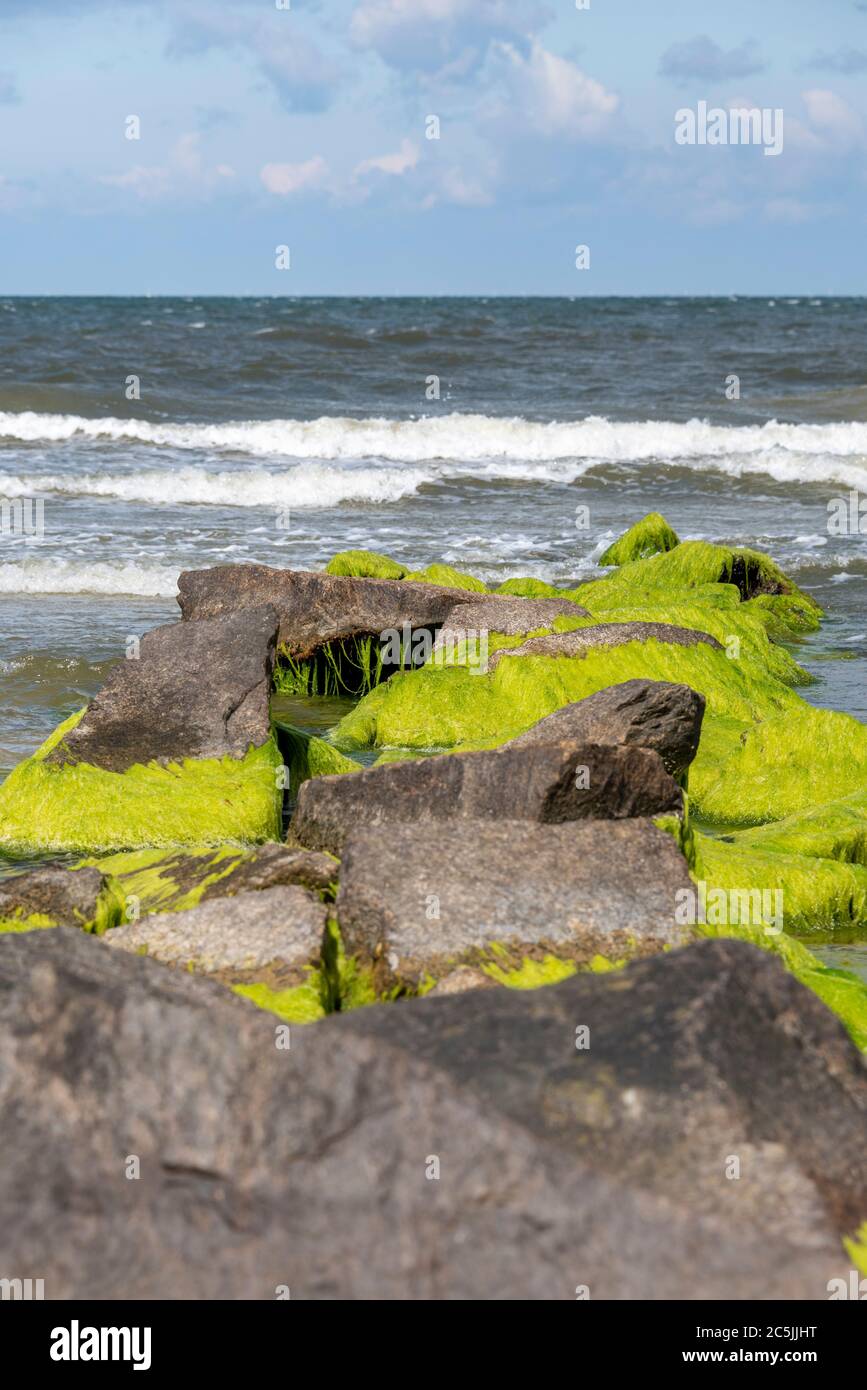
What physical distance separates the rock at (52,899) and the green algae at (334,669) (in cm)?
408

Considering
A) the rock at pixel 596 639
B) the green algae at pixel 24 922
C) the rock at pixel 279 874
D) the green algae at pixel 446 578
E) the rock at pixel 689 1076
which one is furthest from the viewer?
the green algae at pixel 446 578

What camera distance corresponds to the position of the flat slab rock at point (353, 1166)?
2189 millimetres

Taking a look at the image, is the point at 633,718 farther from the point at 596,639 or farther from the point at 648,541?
the point at 648,541

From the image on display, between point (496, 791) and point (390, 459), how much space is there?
658 inches

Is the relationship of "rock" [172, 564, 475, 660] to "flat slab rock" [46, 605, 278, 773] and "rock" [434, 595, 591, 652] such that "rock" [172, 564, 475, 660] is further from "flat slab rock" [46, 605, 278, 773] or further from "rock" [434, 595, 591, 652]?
"flat slab rock" [46, 605, 278, 773]

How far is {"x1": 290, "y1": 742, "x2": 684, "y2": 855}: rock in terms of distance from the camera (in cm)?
422

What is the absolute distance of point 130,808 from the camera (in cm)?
562

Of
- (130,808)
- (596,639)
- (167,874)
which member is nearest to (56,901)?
(167,874)

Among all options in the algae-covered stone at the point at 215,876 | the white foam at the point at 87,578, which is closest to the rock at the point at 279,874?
the algae-covered stone at the point at 215,876

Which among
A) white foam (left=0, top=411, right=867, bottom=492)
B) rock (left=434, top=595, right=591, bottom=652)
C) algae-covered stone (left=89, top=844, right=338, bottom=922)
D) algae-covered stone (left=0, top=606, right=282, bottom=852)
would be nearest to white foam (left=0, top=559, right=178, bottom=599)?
rock (left=434, top=595, right=591, bottom=652)

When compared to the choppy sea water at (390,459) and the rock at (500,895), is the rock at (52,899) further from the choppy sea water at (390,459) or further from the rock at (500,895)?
the choppy sea water at (390,459)

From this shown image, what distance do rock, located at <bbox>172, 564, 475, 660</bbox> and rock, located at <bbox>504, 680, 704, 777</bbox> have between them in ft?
9.05

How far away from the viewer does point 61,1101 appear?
2.26 metres
